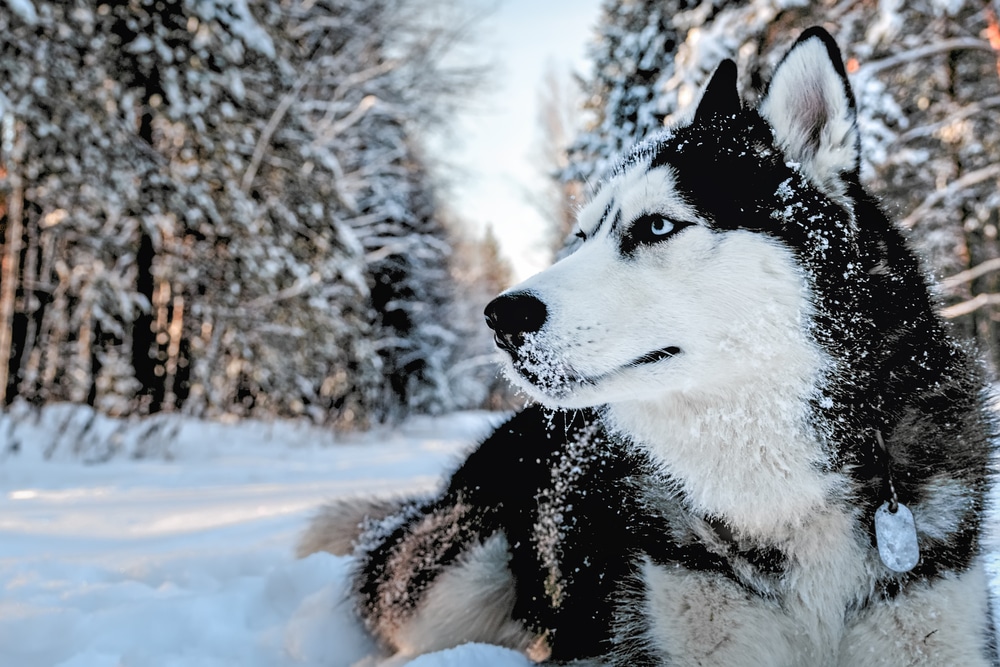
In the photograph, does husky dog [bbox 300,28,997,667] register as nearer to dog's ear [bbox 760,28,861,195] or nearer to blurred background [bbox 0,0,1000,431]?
dog's ear [bbox 760,28,861,195]

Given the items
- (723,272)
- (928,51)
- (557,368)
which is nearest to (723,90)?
(723,272)

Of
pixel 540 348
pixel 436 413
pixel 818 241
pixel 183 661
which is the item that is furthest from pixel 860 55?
pixel 436 413

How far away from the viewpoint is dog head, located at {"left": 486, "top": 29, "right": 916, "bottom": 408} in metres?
1.50

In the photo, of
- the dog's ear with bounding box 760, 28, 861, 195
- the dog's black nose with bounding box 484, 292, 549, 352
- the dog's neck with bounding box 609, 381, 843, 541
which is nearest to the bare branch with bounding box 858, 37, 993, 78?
the dog's ear with bounding box 760, 28, 861, 195

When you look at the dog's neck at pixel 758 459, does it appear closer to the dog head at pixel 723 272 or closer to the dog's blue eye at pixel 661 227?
the dog head at pixel 723 272

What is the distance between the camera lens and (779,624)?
4.59 ft

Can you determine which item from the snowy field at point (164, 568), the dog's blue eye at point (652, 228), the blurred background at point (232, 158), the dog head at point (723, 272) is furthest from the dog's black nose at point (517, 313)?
the blurred background at point (232, 158)

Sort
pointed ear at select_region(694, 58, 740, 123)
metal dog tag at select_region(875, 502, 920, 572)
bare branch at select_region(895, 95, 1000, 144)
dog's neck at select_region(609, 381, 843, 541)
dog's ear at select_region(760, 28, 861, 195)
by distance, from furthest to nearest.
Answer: bare branch at select_region(895, 95, 1000, 144) → pointed ear at select_region(694, 58, 740, 123) → dog's ear at select_region(760, 28, 861, 195) → dog's neck at select_region(609, 381, 843, 541) → metal dog tag at select_region(875, 502, 920, 572)

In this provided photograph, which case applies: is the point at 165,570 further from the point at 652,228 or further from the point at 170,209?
the point at 170,209

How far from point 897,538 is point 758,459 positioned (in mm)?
307

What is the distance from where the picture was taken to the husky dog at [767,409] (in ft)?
4.59

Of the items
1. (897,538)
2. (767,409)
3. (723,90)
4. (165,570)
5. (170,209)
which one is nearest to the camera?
(897,538)

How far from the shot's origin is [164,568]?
2.41m

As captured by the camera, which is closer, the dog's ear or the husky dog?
the husky dog
